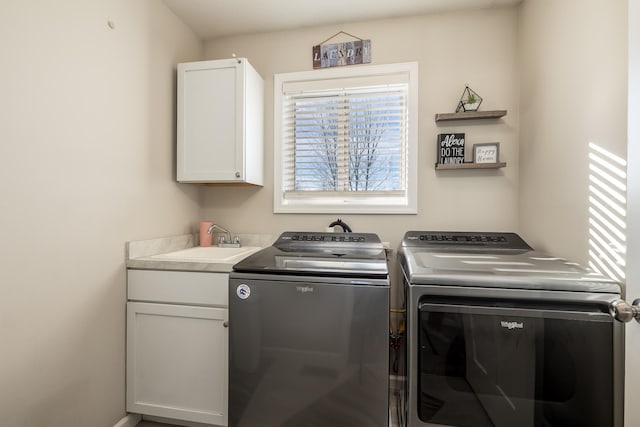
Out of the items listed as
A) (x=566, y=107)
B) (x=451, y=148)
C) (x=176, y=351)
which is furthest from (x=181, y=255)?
(x=566, y=107)

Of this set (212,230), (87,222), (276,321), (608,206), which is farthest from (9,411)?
(608,206)

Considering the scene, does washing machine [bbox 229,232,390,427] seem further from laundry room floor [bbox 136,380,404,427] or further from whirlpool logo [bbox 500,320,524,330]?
laundry room floor [bbox 136,380,404,427]

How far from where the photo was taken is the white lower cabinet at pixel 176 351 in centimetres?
150

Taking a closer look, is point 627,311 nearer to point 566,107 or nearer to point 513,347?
point 513,347

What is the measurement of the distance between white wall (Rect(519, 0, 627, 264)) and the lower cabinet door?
70.3 inches

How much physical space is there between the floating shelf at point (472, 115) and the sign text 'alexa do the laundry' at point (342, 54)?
68cm

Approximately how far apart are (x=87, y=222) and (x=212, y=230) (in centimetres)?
93

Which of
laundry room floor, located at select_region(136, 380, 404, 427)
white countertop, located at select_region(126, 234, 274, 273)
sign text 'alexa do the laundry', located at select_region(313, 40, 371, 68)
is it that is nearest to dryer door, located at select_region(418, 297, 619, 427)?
laundry room floor, located at select_region(136, 380, 404, 427)

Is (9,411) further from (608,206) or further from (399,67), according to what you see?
(399,67)

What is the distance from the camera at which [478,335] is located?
113 cm

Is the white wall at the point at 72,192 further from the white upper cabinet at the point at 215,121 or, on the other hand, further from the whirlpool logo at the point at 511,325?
the whirlpool logo at the point at 511,325

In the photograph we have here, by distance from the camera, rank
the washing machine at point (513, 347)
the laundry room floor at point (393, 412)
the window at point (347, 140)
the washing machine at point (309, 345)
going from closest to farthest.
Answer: the washing machine at point (513, 347) < the washing machine at point (309, 345) < the laundry room floor at point (393, 412) < the window at point (347, 140)

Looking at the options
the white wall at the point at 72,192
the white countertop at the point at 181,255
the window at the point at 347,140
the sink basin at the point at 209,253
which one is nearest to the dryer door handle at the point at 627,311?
the window at the point at 347,140

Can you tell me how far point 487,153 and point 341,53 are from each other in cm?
125
